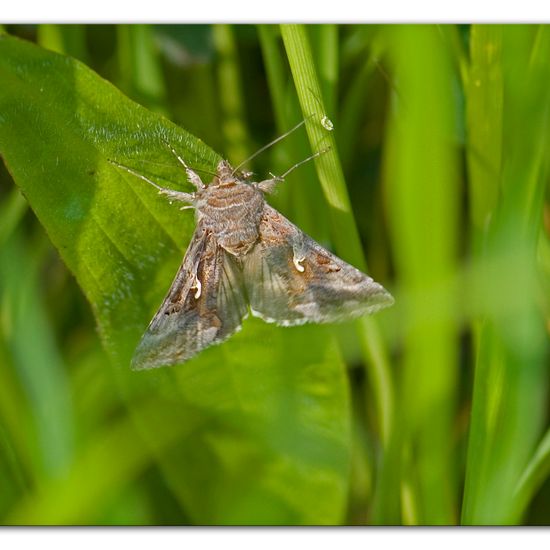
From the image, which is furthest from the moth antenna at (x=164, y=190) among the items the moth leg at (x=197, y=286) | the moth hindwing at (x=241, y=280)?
the moth leg at (x=197, y=286)

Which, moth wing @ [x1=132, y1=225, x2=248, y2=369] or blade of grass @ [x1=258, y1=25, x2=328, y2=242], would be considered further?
blade of grass @ [x1=258, y1=25, x2=328, y2=242]

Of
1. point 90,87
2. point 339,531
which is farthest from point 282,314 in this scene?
point 90,87

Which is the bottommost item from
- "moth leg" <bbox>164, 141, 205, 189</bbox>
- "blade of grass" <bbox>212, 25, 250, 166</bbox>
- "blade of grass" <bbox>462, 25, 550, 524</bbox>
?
"blade of grass" <bbox>462, 25, 550, 524</bbox>

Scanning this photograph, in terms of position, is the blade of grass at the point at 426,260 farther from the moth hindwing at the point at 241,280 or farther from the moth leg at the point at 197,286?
the moth leg at the point at 197,286

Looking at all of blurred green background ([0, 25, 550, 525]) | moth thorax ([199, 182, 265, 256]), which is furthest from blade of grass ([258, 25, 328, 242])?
moth thorax ([199, 182, 265, 256])

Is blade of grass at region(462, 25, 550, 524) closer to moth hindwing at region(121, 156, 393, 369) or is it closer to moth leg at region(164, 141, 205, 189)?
moth hindwing at region(121, 156, 393, 369)
